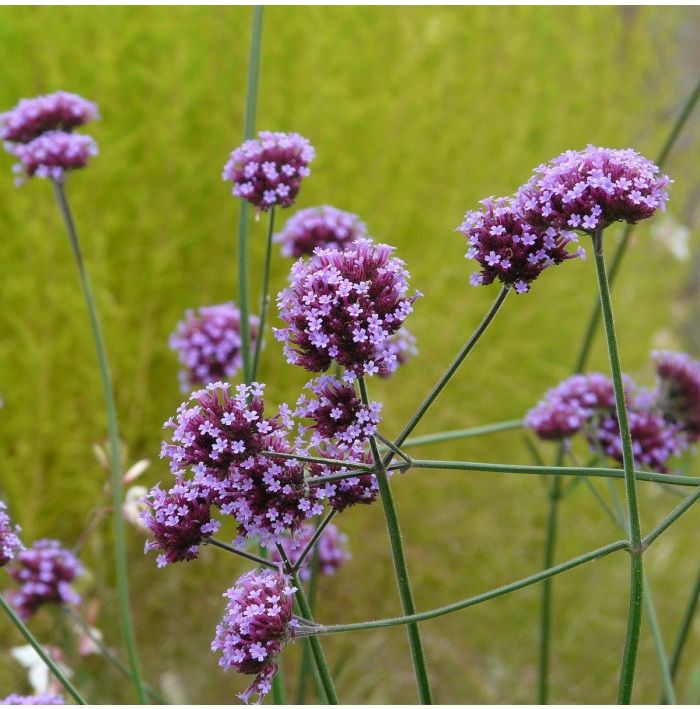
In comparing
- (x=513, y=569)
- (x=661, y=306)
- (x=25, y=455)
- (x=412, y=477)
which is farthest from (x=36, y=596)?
(x=661, y=306)

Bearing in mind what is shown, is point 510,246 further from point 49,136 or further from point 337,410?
point 49,136

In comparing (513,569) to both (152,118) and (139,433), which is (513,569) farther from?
(152,118)

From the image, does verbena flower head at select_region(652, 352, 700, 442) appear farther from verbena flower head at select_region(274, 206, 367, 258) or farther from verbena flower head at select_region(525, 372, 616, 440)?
verbena flower head at select_region(274, 206, 367, 258)

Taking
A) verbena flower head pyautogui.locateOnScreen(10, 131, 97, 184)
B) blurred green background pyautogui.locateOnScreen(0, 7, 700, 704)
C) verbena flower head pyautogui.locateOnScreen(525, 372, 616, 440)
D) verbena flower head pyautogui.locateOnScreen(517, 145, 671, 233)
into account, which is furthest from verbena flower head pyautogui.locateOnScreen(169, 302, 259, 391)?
blurred green background pyautogui.locateOnScreen(0, 7, 700, 704)

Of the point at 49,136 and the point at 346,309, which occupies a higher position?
the point at 49,136

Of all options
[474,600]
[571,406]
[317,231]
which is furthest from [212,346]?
[474,600]

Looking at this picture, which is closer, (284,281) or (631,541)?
(631,541)
